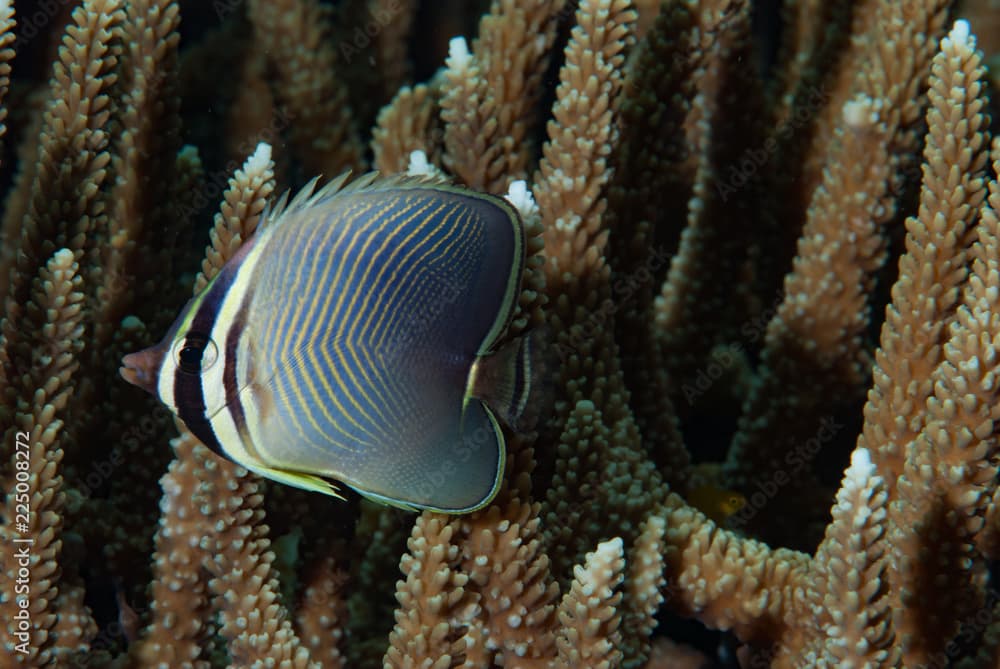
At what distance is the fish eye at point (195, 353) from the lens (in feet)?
4.74

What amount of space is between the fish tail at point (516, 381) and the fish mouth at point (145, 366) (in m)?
0.55

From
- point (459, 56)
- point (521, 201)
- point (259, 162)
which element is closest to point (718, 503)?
point (521, 201)

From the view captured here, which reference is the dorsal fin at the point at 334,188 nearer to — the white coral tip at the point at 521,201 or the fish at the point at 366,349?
the fish at the point at 366,349

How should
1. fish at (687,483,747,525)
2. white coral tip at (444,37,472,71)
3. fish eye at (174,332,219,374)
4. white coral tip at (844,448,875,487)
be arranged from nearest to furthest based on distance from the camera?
1. fish eye at (174,332,219,374)
2. white coral tip at (844,448,875,487)
3. white coral tip at (444,37,472,71)
4. fish at (687,483,747,525)

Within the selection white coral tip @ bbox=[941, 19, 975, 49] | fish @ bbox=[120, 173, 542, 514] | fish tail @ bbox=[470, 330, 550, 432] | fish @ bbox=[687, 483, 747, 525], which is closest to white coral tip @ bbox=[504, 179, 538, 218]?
fish @ bbox=[120, 173, 542, 514]

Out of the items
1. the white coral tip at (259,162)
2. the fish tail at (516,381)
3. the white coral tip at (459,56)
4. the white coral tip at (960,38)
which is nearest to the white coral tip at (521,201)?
the fish tail at (516,381)

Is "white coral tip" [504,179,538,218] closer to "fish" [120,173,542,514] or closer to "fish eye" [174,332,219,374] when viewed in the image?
"fish" [120,173,542,514]

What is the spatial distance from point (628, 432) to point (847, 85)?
1860 millimetres

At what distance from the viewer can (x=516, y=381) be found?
1.60m

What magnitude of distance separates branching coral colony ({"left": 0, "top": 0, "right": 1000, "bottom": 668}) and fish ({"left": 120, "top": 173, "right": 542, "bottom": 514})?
195 mm

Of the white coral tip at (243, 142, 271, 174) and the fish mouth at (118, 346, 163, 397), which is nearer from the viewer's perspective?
the fish mouth at (118, 346, 163, 397)

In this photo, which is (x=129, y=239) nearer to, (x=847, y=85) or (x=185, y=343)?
(x=185, y=343)

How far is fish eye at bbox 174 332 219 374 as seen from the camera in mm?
1445

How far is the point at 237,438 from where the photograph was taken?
4.78 ft
